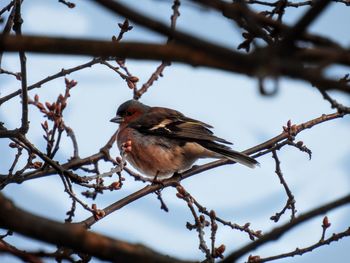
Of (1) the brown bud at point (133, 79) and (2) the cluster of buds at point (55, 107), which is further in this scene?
(1) the brown bud at point (133, 79)

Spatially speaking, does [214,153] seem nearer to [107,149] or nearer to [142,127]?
[142,127]

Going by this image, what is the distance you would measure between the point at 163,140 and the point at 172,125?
0.30 meters

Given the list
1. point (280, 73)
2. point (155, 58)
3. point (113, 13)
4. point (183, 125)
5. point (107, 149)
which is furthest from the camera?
point (183, 125)

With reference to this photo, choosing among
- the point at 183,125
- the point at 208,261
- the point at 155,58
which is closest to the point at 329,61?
the point at 155,58

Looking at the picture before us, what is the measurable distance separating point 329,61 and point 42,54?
2.73 feet

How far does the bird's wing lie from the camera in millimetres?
7842

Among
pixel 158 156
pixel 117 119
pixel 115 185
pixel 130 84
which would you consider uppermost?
pixel 117 119

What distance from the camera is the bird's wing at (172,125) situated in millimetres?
7842

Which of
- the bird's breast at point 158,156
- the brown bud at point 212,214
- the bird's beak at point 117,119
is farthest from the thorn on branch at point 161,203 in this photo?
the bird's beak at point 117,119

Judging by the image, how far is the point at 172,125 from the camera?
8312 millimetres

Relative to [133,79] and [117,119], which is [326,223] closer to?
[133,79]

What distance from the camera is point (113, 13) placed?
1.94m

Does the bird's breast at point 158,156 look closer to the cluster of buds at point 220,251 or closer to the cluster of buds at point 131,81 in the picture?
the cluster of buds at point 131,81

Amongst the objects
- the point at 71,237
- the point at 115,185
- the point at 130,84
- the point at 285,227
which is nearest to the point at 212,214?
the point at 115,185
